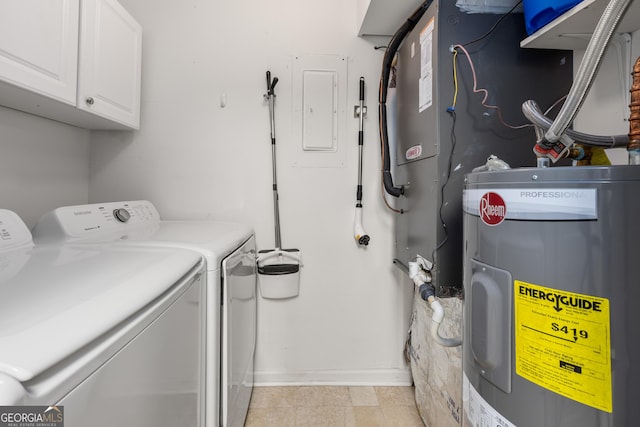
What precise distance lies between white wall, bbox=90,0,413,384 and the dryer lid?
3.19 feet

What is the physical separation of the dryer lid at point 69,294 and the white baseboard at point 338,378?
1268 mm

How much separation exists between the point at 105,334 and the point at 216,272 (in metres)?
0.47

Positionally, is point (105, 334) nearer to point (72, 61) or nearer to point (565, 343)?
point (565, 343)

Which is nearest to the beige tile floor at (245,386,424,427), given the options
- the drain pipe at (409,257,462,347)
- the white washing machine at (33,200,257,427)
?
the white washing machine at (33,200,257,427)

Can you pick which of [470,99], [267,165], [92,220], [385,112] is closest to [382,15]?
[385,112]

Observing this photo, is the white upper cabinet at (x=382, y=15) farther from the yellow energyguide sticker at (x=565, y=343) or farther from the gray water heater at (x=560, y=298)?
the yellow energyguide sticker at (x=565, y=343)

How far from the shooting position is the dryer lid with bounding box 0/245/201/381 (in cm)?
36

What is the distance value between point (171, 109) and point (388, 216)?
152cm

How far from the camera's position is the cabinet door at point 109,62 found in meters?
1.25

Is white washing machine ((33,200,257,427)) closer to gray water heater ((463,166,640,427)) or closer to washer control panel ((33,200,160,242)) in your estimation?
washer control panel ((33,200,160,242))

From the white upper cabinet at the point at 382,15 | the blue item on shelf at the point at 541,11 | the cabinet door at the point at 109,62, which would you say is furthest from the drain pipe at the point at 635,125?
the cabinet door at the point at 109,62

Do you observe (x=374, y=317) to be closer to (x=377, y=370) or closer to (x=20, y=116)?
(x=377, y=370)

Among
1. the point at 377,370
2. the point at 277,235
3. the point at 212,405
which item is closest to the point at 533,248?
the point at 212,405

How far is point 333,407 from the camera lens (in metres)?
1.60
